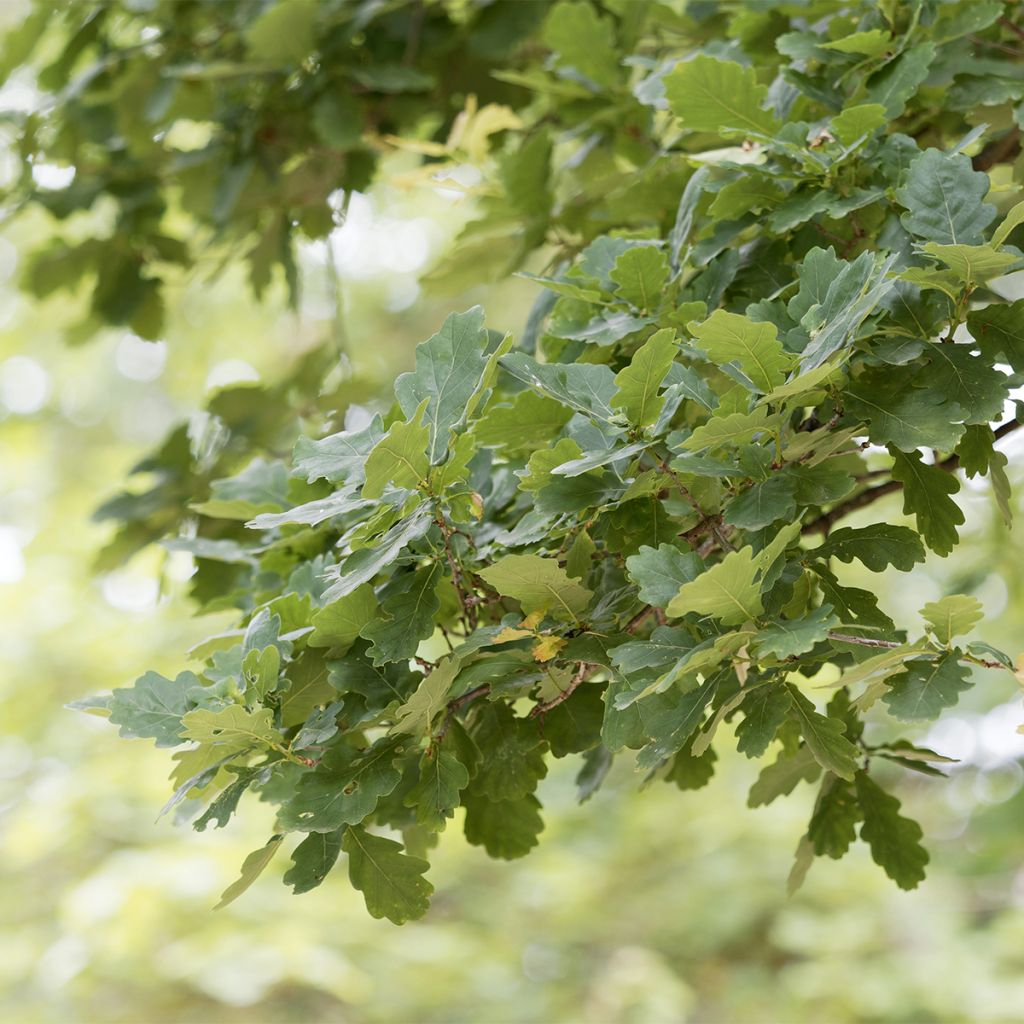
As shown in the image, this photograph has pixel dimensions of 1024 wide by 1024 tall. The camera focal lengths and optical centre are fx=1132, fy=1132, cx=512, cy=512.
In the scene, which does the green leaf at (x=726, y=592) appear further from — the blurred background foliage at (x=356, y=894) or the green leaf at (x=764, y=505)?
the blurred background foliage at (x=356, y=894)

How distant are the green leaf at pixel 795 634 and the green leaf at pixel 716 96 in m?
0.30

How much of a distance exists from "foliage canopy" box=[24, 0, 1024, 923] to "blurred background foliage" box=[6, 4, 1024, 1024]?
5.21 ft

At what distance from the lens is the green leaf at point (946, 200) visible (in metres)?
0.53

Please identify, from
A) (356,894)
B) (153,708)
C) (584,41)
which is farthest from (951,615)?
(356,894)

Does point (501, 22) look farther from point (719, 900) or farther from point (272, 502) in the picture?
point (719, 900)

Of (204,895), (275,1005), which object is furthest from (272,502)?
(275,1005)

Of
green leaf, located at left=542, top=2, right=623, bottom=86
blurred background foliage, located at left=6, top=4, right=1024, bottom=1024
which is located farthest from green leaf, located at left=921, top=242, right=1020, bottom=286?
blurred background foliage, located at left=6, top=4, right=1024, bottom=1024

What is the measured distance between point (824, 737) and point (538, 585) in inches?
5.6

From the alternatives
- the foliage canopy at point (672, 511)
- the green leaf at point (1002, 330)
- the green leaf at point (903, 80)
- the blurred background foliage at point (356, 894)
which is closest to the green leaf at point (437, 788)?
the foliage canopy at point (672, 511)

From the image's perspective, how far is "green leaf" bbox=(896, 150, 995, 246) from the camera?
534 mm

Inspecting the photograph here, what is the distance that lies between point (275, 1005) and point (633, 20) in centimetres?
261

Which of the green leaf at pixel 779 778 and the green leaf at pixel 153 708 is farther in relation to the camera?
the green leaf at pixel 779 778

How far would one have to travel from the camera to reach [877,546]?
0.53 metres

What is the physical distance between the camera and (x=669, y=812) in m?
3.20
